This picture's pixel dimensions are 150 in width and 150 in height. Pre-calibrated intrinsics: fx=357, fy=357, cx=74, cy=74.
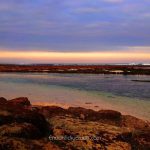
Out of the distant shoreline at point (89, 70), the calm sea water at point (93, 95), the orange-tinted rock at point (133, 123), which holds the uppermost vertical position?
the distant shoreline at point (89, 70)

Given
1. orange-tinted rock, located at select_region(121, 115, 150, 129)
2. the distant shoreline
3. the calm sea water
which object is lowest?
the calm sea water

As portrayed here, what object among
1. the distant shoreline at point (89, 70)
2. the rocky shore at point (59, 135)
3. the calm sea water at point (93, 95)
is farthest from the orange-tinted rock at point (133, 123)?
the distant shoreline at point (89, 70)

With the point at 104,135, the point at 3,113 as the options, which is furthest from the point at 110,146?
the point at 3,113

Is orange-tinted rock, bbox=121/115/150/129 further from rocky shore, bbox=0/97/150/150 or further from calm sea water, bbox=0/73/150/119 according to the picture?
rocky shore, bbox=0/97/150/150

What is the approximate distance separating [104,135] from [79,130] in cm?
81

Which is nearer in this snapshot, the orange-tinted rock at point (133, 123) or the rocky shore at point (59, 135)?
the rocky shore at point (59, 135)

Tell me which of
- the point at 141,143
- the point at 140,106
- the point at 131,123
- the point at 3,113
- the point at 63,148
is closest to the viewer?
the point at 63,148

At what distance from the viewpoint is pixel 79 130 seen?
10.4 metres

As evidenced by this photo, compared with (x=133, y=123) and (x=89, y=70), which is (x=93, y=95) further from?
(x=89, y=70)

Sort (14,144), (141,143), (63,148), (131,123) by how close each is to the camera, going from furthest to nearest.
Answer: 1. (131,123)
2. (141,143)
3. (63,148)
4. (14,144)

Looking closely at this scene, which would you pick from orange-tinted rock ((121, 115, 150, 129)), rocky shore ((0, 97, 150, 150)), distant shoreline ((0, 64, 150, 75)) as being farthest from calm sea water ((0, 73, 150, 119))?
distant shoreline ((0, 64, 150, 75))

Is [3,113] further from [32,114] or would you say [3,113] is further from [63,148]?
[63,148]

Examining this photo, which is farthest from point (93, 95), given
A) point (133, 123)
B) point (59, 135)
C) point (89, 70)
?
point (89, 70)

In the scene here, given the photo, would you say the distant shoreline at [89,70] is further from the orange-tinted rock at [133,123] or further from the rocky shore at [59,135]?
the rocky shore at [59,135]
